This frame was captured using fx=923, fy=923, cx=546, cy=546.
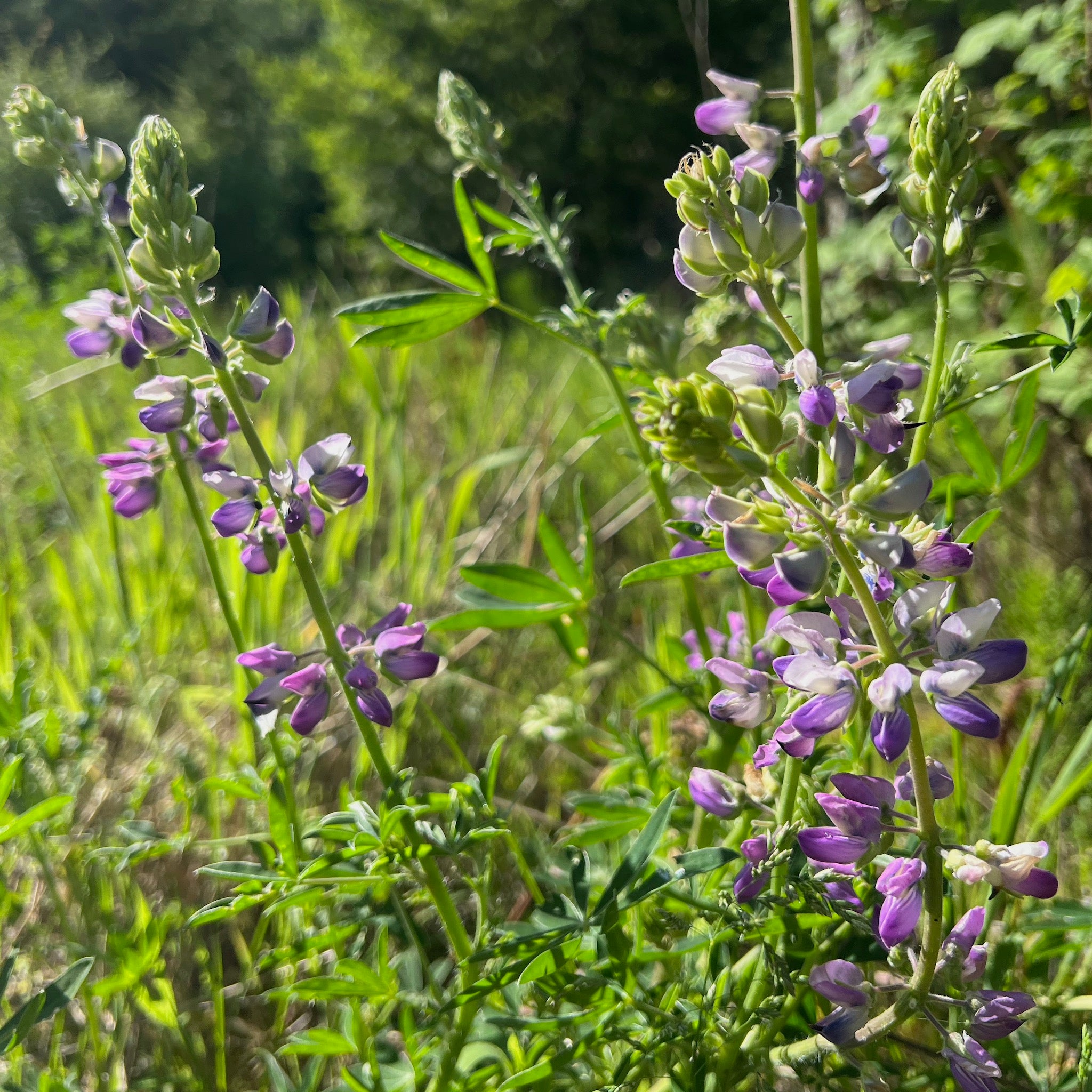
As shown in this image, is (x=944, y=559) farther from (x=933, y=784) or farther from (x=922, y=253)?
(x=922, y=253)

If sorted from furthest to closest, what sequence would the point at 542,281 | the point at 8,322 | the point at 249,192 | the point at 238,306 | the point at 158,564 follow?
the point at 249,192 → the point at 542,281 → the point at 8,322 → the point at 158,564 → the point at 238,306

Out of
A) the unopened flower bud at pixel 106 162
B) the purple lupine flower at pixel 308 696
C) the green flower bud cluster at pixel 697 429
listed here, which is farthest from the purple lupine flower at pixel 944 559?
the unopened flower bud at pixel 106 162

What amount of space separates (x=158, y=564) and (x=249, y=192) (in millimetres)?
12963

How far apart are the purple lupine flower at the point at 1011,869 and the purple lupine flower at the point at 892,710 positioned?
92 millimetres

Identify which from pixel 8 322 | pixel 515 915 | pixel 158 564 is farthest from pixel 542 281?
pixel 515 915

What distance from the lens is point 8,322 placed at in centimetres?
341

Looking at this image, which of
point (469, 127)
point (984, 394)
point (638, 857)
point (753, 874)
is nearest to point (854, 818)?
point (753, 874)

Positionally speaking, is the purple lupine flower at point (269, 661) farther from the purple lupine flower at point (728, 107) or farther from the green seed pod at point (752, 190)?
the purple lupine flower at point (728, 107)

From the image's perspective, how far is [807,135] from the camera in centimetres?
85

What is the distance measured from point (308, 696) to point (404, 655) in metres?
0.09

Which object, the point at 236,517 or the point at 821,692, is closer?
the point at 821,692

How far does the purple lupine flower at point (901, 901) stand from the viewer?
57 centimetres

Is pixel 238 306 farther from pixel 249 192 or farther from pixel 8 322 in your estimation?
pixel 249 192

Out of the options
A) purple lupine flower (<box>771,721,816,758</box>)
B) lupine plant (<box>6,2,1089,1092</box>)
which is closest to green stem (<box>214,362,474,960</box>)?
lupine plant (<box>6,2,1089,1092</box>)
